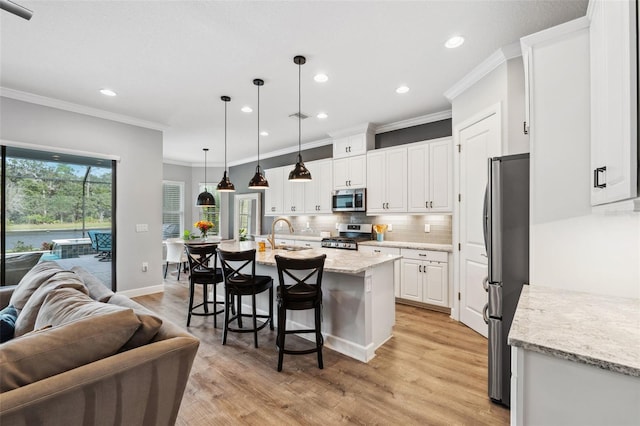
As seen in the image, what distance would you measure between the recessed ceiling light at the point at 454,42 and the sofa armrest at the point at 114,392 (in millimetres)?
3145

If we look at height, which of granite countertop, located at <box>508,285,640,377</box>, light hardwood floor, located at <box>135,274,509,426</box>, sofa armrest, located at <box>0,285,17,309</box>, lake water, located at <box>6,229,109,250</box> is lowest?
light hardwood floor, located at <box>135,274,509,426</box>

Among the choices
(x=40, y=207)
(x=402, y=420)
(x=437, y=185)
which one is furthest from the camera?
(x=437, y=185)

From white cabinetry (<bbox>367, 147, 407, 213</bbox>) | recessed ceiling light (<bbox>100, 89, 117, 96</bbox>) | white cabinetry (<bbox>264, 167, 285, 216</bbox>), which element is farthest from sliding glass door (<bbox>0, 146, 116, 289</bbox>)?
white cabinetry (<bbox>367, 147, 407, 213</bbox>)

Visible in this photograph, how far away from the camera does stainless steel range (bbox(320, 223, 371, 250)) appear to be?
198 inches

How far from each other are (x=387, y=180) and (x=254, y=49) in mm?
2900

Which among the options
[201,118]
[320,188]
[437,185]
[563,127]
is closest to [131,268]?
[201,118]

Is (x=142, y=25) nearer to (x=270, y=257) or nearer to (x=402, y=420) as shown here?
(x=270, y=257)

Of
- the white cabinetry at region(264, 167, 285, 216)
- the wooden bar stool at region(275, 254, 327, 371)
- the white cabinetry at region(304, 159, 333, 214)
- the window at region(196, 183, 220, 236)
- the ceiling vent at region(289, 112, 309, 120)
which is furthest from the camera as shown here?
the window at region(196, 183, 220, 236)

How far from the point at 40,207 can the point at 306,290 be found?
4026 mm

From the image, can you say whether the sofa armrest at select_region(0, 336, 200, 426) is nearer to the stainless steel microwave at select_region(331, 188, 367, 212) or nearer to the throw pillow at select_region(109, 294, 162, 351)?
the throw pillow at select_region(109, 294, 162, 351)

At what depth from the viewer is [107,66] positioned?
309 cm

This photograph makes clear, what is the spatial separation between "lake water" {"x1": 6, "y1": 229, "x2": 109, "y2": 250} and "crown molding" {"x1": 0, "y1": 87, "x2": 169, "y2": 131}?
5.75 ft

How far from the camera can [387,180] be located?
190 inches

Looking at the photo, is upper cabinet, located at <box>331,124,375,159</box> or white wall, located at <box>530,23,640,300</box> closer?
white wall, located at <box>530,23,640,300</box>
